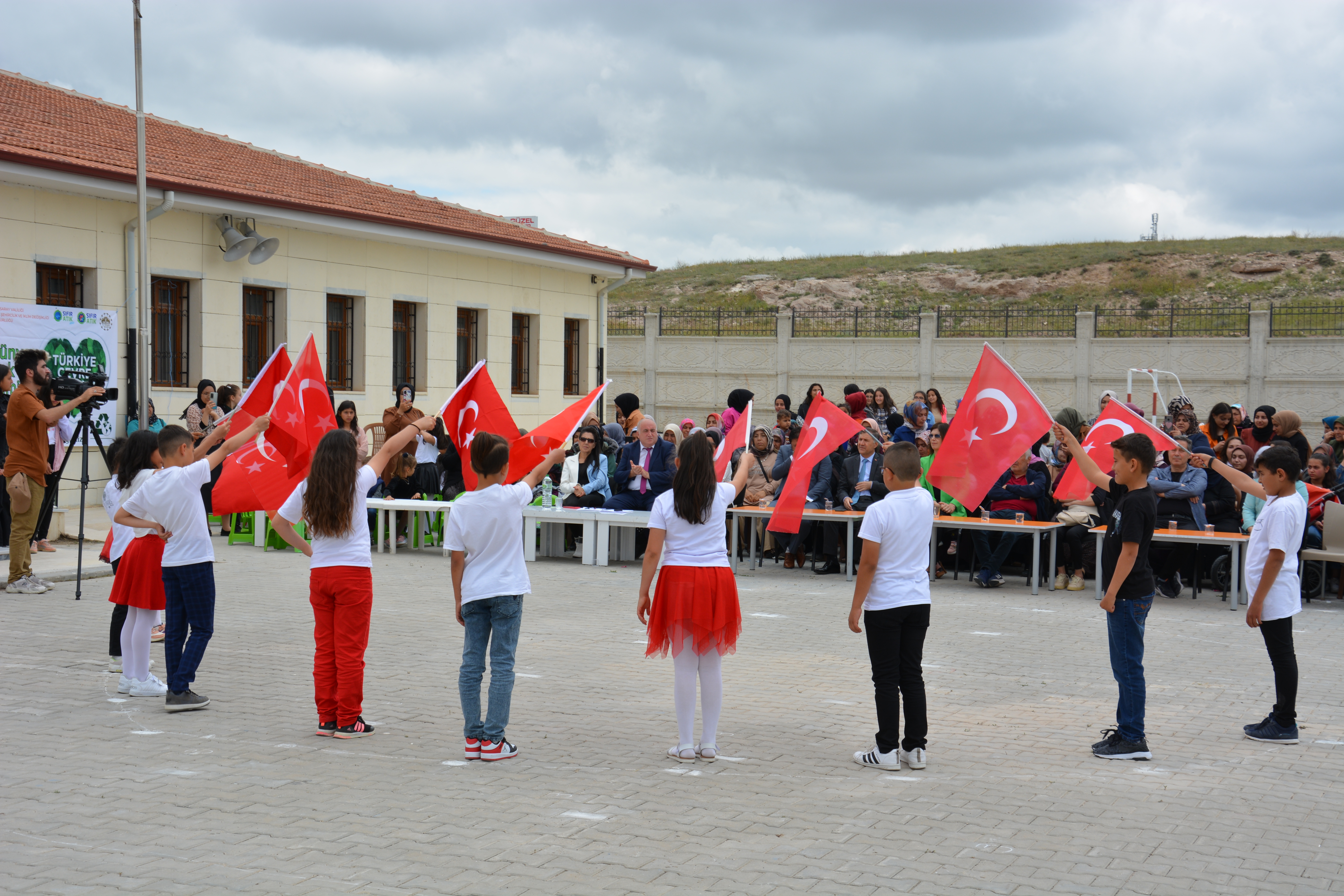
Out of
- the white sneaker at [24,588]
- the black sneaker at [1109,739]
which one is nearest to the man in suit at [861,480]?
the black sneaker at [1109,739]

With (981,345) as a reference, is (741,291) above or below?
above

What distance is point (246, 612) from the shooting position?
11.2m

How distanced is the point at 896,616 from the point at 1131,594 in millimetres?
1407

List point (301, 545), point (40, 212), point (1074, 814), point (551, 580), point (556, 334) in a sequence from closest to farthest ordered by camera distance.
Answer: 1. point (1074, 814)
2. point (301, 545)
3. point (551, 580)
4. point (40, 212)
5. point (556, 334)

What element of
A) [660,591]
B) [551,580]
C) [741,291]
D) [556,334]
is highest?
[741,291]

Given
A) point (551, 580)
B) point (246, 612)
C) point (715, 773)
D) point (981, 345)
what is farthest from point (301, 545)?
point (981, 345)

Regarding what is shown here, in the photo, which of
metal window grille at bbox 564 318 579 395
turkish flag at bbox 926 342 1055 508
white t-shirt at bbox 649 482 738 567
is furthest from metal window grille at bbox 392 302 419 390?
white t-shirt at bbox 649 482 738 567

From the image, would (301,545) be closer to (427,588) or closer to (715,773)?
(715,773)

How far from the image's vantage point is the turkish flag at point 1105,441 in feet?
36.0

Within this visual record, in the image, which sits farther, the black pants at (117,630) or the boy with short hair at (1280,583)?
the black pants at (117,630)

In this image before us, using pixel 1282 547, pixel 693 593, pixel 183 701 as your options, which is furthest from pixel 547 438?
pixel 1282 547

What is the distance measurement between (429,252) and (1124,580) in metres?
19.9

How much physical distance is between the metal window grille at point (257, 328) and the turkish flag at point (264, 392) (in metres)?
11.7

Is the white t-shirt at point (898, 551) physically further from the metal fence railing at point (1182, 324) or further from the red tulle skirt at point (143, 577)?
the metal fence railing at point (1182, 324)
